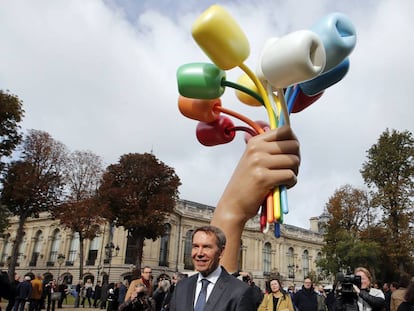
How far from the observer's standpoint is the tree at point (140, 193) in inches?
1097

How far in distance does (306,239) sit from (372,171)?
1310 inches

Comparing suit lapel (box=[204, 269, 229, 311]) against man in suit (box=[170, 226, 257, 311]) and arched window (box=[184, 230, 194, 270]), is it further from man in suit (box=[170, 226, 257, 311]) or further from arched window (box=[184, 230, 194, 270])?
arched window (box=[184, 230, 194, 270])

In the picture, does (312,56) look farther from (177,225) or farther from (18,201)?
(177,225)

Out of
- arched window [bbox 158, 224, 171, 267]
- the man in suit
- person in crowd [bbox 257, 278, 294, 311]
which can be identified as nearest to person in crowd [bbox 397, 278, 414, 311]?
the man in suit

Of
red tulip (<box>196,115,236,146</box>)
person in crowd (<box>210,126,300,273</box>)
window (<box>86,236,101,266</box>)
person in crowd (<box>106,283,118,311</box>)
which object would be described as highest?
window (<box>86,236,101,266</box>)

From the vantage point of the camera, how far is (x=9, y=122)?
21.5m

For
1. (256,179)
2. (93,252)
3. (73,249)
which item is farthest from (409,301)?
(73,249)

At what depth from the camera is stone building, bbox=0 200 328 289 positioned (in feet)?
121

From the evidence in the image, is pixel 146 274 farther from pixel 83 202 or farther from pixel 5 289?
pixel 83 202

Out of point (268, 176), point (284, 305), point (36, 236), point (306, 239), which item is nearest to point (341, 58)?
point (268, 176)

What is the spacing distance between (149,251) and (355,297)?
34266mm

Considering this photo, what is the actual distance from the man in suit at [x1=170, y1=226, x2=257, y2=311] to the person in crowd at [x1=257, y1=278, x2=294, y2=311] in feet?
14.7

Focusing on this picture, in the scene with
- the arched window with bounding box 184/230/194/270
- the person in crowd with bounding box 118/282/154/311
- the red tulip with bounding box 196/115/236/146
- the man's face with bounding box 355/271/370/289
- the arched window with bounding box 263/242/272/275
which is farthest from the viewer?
the arched window with bounding box 263/242/272/275

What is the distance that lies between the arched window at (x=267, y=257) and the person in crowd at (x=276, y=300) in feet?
146
